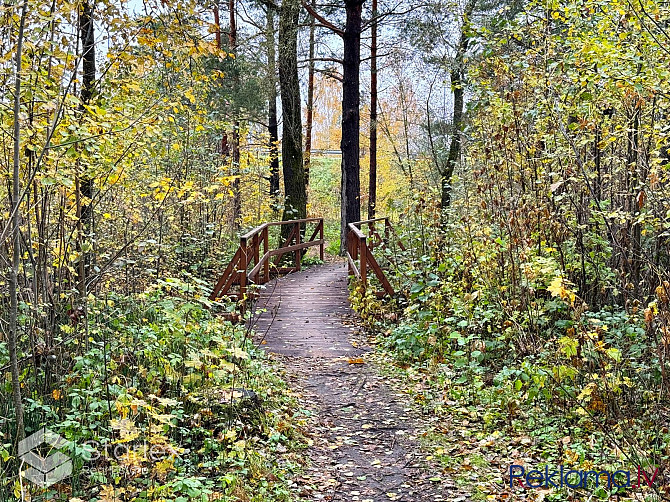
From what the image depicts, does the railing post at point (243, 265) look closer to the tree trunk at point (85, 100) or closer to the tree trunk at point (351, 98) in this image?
the tree trunk at point (85, 100)

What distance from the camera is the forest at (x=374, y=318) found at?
146 inches

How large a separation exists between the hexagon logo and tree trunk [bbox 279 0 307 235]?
10369 millimetres

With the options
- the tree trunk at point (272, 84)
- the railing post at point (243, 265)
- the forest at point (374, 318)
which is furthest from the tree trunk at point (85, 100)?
the tree trunk at point (272, 84)

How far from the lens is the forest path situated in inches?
157

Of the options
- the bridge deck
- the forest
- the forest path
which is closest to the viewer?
the forest

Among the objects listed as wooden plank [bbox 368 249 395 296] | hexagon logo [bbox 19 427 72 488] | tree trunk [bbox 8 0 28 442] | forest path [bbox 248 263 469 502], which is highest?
tree trunk [bbox 8 0 28 442]

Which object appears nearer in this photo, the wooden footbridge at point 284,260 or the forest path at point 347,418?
the forest path at point 347,418

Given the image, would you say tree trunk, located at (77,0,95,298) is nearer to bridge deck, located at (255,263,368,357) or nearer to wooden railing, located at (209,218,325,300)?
wooden railing, located at (209,218,325,300)

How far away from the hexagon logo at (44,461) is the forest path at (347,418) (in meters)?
1.51

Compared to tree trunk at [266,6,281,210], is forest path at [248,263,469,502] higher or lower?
lower

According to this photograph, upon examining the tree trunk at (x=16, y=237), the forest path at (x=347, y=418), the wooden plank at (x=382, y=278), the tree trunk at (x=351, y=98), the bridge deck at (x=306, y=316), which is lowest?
the forest path at (x=347, y=418)

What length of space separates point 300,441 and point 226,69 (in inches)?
420

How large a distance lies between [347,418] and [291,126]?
9950mm

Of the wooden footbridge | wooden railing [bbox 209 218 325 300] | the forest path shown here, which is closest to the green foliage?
the forest path
